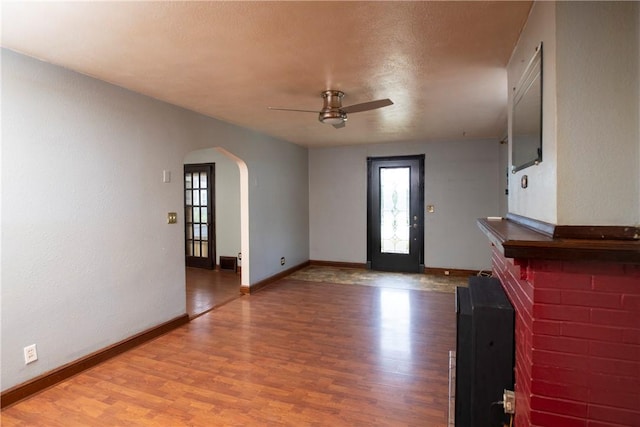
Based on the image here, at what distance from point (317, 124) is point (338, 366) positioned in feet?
9.79

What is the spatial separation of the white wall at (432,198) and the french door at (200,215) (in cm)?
193

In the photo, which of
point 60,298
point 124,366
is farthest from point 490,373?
point 60,298

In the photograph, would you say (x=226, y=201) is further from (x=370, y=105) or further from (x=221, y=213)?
(x=370, y=105)

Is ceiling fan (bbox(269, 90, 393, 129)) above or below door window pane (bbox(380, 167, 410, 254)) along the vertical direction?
above

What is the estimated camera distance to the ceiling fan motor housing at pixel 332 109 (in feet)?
9.76

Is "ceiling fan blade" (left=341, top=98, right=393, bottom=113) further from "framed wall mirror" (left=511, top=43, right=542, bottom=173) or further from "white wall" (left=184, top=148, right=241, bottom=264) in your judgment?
"white wall" (left=184, top=148, right=241, bottom=264)

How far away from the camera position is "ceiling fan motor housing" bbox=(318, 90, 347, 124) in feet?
9.76

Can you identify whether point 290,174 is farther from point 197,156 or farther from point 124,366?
point 124,366

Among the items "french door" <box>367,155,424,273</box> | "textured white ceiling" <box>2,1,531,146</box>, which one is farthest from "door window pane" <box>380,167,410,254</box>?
"textured white ceiling" <box>2,1,531,146</box>

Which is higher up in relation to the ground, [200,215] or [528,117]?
[528,117]

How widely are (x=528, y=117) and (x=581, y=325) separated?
41.6 inches

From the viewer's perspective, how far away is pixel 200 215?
6660 mm

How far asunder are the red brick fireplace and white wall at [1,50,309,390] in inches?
116

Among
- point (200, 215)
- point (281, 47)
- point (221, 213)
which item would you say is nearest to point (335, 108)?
point (281, 47)
